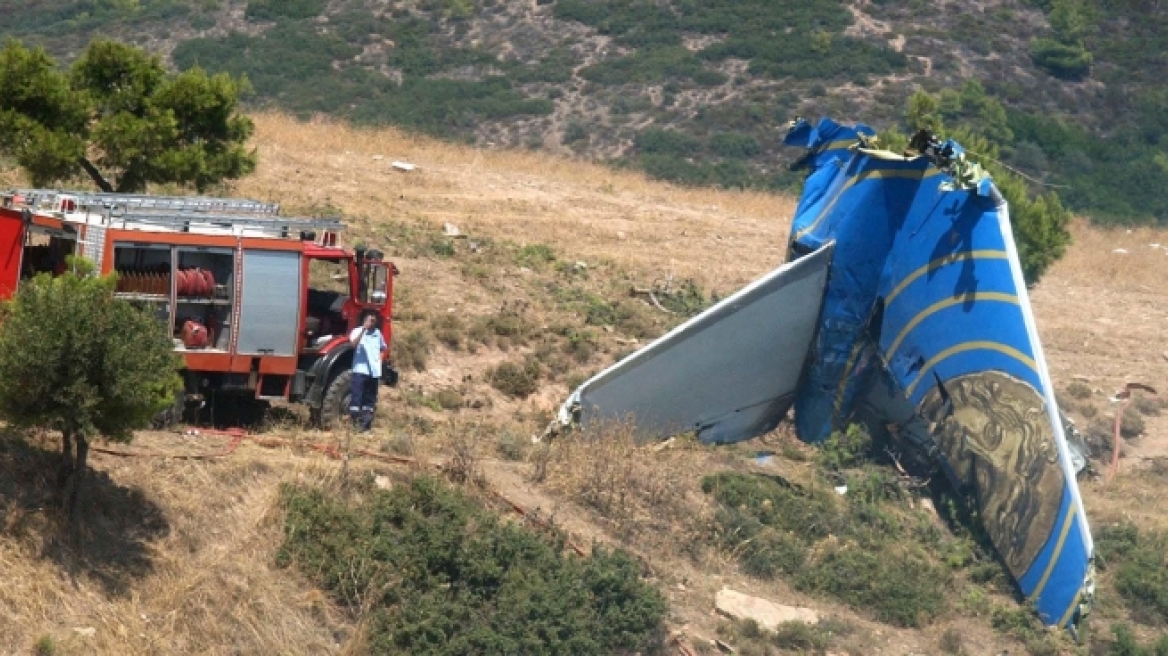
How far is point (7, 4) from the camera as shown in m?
74.9

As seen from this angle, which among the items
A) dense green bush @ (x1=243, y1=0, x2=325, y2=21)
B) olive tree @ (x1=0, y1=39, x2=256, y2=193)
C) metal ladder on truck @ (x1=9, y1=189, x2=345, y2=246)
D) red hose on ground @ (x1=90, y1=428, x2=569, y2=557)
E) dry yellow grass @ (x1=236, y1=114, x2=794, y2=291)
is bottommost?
red hose on ground @ (x1=90, y1=428, x2=569, y2=557)

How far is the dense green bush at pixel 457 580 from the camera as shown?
40.9 feet

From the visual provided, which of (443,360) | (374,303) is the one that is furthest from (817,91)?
(374,303)

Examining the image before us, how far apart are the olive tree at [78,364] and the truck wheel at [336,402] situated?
169 inches

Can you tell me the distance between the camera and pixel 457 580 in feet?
42.7

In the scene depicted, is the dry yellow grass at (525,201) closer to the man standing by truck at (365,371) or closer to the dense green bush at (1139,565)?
the man standing by truck at (365,371)

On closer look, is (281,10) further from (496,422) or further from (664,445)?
(664,445)

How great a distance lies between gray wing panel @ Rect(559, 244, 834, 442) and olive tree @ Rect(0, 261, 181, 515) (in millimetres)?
6430

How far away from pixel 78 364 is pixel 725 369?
8534 mm

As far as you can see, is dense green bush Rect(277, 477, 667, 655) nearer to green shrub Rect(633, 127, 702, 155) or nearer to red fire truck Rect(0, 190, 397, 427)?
red fire truck Rect(0, 190, 397, 427)

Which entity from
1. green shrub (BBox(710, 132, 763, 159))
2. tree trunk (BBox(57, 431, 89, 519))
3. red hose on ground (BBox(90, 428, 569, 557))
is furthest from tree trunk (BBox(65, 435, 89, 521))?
green shrub (BBox(710, 132, 763, 159))

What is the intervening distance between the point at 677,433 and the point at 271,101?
41743 mm

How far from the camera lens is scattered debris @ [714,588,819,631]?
13805mm

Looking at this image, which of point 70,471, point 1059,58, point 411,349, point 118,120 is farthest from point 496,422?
point 1059,58
